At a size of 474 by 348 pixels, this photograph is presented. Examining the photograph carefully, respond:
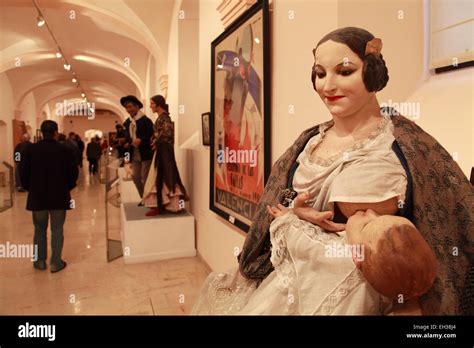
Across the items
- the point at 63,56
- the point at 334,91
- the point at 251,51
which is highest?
the point at 63,56

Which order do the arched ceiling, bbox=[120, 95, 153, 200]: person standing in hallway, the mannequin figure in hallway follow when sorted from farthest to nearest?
the arched ceiling
bbox=[120, 95, 153, 200]: person standing in hallway
the mannequin figure in hallway

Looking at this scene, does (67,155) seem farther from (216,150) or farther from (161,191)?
(216,150)

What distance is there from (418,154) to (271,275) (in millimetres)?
599

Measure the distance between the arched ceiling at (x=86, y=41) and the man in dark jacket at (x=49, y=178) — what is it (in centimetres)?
298

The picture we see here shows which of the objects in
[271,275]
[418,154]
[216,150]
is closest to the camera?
[418,154]

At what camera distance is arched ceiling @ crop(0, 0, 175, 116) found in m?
5.84

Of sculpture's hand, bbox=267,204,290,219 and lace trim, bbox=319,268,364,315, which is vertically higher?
→ sculpture's hand, bbox=267,204,290,219

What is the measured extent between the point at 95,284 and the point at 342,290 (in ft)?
9.98

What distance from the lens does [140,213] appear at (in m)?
4.59

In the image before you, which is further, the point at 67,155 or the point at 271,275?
the point at 67,155

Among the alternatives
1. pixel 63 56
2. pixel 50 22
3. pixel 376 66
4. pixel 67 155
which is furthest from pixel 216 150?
pixel 63 56

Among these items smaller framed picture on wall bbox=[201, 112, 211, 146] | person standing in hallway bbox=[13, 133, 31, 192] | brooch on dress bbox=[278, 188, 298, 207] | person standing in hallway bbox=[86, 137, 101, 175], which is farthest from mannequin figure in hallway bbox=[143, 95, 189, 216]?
person standing in hallway bbox=[86, 137, 101, 175]

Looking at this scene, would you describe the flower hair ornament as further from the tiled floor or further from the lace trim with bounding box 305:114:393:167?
→ the tiled floor

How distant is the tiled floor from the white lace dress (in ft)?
6.52
